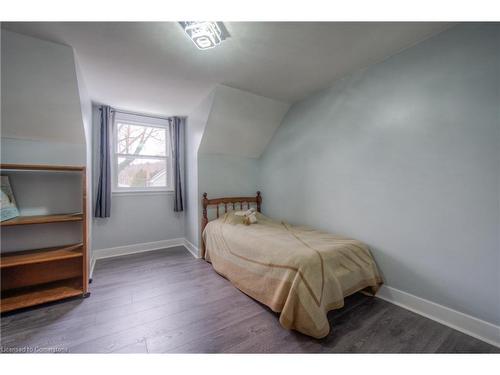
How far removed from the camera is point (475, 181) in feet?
4.53

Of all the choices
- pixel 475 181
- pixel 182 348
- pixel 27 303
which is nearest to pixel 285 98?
pixel 475 181

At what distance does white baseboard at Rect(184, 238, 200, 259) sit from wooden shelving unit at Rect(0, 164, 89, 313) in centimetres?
130

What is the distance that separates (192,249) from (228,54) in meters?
2.67

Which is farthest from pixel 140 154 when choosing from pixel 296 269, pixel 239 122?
pixel 296 269

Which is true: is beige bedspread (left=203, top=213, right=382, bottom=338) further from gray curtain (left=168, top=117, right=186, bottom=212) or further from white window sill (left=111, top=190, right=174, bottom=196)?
white window sill (left=111, top=190, right=174, bottom=196)

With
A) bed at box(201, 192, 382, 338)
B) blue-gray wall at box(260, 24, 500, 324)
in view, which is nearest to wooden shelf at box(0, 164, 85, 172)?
bed at box(201, 192, 382, 338)

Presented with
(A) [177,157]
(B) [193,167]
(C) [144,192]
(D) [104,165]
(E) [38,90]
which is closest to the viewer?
(E) [38,90]

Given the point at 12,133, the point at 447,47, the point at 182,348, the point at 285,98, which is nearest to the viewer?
the point at 182,348

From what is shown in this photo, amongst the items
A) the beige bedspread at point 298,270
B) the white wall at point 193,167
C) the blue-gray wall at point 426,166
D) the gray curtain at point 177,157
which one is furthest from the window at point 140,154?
the blue-gray wall at point 426,166

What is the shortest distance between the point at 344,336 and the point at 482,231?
119 cm

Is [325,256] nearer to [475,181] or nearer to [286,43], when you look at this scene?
[475,181]

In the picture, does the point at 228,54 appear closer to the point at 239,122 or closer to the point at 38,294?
the point at 239,122

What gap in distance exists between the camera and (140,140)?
3236 mm

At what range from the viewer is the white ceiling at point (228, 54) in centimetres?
146
